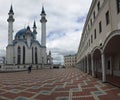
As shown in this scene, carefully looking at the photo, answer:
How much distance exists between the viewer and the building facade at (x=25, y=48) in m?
72.8

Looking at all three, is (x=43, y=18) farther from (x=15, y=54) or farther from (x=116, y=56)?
(x=116, y=56)

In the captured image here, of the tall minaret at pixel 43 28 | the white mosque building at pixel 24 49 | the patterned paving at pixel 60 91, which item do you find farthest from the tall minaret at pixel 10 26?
the patterned paving at pixel 60 91

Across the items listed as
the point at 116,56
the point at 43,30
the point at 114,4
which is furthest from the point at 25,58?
the point at 114,4

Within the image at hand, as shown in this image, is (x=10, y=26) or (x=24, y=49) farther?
(x=24, y=49)

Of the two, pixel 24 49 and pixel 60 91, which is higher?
pixel 24 49

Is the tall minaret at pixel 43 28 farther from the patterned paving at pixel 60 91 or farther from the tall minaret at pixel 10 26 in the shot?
the patterned paving at pixel 60 91

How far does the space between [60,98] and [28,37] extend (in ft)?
226

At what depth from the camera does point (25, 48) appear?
7531cm

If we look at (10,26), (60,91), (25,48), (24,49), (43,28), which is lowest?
(60,91)

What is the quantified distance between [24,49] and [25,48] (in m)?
A: 0.94

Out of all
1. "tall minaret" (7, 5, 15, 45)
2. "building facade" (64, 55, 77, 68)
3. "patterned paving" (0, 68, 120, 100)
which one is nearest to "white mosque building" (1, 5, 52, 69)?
"tall minaret" (7, 5, 15, 45)

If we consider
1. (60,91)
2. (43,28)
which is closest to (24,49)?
(43,28)

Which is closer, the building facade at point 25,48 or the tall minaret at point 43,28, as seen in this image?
the building facade at point 25,48

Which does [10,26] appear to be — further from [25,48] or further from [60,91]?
[60,91]
